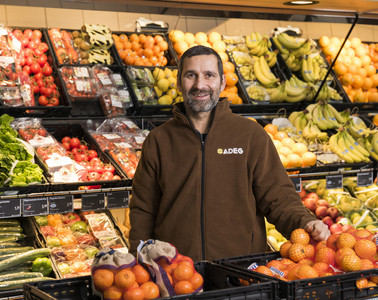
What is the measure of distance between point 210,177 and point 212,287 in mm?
692

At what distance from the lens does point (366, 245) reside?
79.9 inches

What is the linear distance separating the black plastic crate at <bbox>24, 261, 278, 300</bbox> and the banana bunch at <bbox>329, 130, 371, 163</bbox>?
9.10ft

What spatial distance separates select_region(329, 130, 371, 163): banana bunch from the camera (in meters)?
4.51

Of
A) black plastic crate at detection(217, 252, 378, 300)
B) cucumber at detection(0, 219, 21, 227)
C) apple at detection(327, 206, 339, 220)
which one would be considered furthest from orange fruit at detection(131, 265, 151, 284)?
apple at detection(327, 206, 339, 220)

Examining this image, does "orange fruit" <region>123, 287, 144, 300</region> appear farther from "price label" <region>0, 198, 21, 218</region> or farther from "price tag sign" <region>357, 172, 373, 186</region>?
"price tag sign" <region>357, 172, 373, 186</region>

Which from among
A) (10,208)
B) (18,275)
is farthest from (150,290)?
(18,275)

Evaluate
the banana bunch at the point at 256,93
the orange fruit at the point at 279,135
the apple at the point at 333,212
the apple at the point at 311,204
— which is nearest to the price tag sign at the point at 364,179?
the apple at the point at 333,212

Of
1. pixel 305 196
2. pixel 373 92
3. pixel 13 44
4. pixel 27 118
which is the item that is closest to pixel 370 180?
pixel 305 196

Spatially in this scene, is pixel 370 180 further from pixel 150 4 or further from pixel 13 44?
pixel 13 44

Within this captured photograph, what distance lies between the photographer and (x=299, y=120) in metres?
4.93

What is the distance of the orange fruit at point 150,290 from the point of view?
165 cm

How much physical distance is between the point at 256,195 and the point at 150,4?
150 cm

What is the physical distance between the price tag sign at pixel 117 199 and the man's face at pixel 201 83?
107cm

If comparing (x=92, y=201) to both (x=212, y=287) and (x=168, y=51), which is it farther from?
(x=168, y=51)
